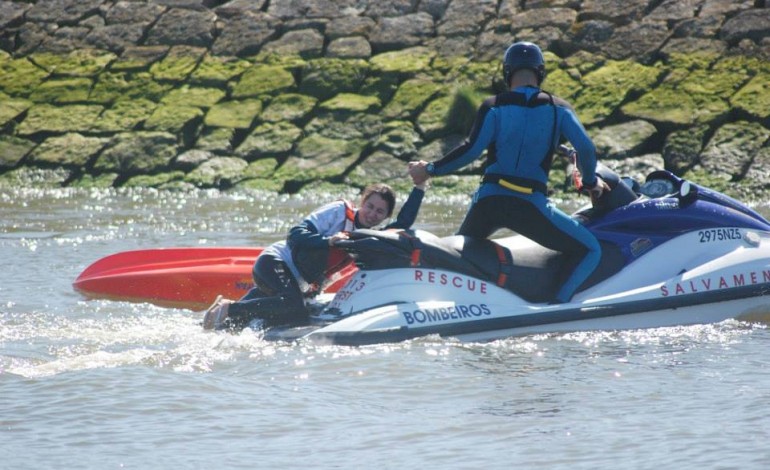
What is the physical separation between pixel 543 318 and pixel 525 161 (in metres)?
0.90

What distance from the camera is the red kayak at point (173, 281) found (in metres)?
9.85

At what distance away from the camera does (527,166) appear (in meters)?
7.68

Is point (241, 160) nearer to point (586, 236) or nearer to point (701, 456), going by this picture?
point (586, 236)

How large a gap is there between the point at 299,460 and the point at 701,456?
1.65 meters

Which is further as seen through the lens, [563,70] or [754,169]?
[563,70]

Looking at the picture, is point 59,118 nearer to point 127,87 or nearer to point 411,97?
point 127,87

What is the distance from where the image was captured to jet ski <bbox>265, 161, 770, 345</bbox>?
7.50 metres

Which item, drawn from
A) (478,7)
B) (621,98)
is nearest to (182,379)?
(621,98)

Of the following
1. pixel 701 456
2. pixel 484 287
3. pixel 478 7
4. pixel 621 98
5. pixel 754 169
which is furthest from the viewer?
pixel 478 7

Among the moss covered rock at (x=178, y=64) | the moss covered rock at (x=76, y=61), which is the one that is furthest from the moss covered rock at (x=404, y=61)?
the moss covered rock at (x=76, y=61)

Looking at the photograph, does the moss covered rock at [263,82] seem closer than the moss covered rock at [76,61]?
Yes

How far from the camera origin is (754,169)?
49.6 ft

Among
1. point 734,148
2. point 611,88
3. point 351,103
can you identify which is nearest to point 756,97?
point 734,148

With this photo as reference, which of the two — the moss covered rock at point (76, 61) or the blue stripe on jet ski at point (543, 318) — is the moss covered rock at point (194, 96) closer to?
the moss covered rock at point (76, 61)
